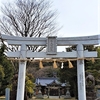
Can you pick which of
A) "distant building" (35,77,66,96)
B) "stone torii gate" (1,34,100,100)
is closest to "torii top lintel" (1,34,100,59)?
"stone torii gate" (1,34,100,100)

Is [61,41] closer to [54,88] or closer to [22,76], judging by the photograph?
[22,76]

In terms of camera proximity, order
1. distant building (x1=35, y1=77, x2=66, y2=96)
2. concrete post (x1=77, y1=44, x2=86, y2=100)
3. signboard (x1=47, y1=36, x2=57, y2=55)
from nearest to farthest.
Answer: concrete post (x1=77, y1=44, x2=86, y2=100) < signboard (x1=47, y1=36, x2=57, y2=55) < distant building (x1=35, y1=77, x2=66, y2=96)

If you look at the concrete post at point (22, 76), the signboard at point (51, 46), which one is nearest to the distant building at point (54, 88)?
the concrete post at point (22, 76)

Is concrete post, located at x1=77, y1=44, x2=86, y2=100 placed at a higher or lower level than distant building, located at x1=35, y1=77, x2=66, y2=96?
higher

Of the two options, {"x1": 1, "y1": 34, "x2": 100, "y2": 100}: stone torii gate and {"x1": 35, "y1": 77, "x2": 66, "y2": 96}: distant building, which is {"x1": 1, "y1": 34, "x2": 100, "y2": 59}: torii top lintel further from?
{"x1": 35, "y1": 77, "x2": 66, "y2": 96}: distant building

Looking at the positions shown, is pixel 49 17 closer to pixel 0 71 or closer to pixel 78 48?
pixel 0 71

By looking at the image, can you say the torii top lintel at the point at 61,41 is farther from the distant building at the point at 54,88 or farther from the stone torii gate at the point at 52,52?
the distant building at the point at 54,88

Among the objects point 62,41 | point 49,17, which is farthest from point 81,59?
point 49,17

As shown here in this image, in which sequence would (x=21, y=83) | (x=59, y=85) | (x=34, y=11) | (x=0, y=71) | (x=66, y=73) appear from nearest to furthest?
(x=21, y=83), (x=0, y=71), (x=34, y=11), (x=66, y=73), (x=59, y=85)

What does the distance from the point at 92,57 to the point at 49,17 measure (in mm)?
4360

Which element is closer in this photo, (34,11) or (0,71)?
(0,71)

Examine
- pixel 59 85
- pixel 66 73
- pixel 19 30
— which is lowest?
pixel 59 85

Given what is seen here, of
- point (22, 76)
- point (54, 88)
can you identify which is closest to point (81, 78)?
point (22, 76)

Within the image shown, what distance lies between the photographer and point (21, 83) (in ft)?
14.1
